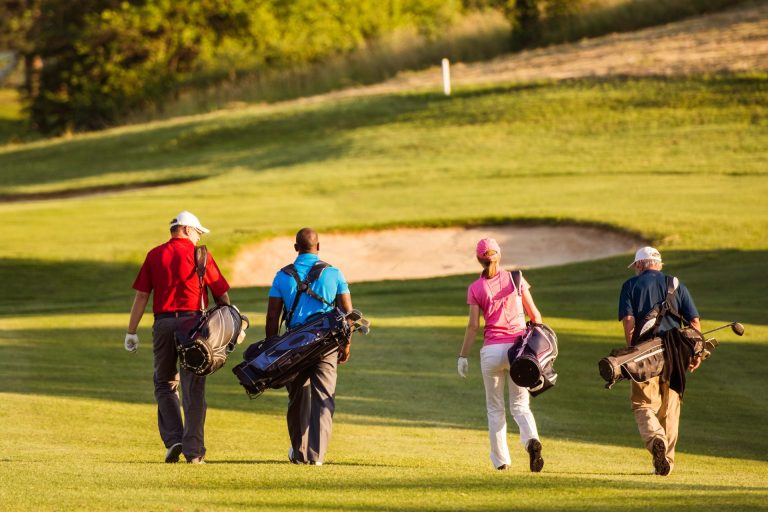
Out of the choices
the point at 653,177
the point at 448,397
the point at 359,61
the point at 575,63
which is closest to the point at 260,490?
the point at 448,397

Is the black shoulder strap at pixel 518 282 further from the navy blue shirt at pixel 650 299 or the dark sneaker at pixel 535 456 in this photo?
the dark sneaker at pixel 535 456

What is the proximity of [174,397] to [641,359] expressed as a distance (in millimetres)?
3860

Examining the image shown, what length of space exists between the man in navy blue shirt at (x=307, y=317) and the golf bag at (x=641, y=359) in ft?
6.97

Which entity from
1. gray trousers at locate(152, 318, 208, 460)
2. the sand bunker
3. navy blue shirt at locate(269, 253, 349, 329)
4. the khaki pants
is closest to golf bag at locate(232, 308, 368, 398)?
navy blue shirt at locate(269, 253, 349, 329)

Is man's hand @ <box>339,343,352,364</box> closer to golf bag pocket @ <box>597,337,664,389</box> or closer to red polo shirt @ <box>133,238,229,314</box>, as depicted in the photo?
red polo shirt @ <box>133,238,229,314</box>

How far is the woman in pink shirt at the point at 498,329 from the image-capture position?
10992 mm

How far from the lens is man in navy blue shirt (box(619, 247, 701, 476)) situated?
1147 centimetres

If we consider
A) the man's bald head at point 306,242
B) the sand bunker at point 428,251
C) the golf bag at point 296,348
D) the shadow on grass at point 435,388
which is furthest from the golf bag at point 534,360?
the sand bunker at point 428,251

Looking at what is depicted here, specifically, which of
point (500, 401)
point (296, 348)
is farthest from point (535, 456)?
point (296, 348)

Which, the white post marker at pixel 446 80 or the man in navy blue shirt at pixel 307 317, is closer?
the man in navy blue shirt at pixel 307 317

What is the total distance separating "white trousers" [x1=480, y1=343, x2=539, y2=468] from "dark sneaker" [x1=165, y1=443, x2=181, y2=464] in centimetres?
254

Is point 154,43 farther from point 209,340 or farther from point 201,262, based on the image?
point 209,340

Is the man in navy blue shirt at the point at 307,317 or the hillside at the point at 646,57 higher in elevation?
the man in navy blue shirt at the point at 307,317

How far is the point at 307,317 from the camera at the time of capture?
11.0 meters
